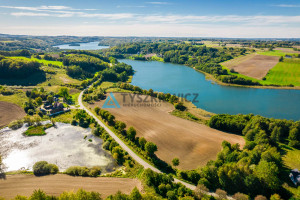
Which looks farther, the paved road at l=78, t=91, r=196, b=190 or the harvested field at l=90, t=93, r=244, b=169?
the harvested field at l=90, t=93, r=244, b=169

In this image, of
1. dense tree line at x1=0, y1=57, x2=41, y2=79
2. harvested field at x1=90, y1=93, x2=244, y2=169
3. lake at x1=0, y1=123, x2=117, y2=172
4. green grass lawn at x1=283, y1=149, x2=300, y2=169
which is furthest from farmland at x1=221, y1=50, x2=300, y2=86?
dense tree line at x1=0, y1=57, x2=41, y2=79

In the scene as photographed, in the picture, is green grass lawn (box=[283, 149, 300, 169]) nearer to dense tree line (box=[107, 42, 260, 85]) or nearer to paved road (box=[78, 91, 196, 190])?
paved road (box=[78, 91, 196, 190])

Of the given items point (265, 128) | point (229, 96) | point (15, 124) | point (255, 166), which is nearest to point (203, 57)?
point (229, 96)

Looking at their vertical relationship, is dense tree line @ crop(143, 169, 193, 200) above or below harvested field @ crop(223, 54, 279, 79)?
below

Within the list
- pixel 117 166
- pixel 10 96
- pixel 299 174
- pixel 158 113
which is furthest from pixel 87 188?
pixel 10 96

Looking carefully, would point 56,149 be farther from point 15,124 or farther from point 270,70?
point 270,70

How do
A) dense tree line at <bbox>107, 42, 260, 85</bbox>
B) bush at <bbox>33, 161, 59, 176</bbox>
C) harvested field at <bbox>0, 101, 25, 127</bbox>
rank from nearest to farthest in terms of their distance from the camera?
bush at <bbox>33, 161, 59, 176</bbox> → harvested field at <bbox>0, 101, 25, 127</bbox> → dense tree line at <bbox>107, 42, 260, 85</bbox>

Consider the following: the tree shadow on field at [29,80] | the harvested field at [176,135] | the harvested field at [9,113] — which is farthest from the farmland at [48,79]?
the harvested field at [176,135]
